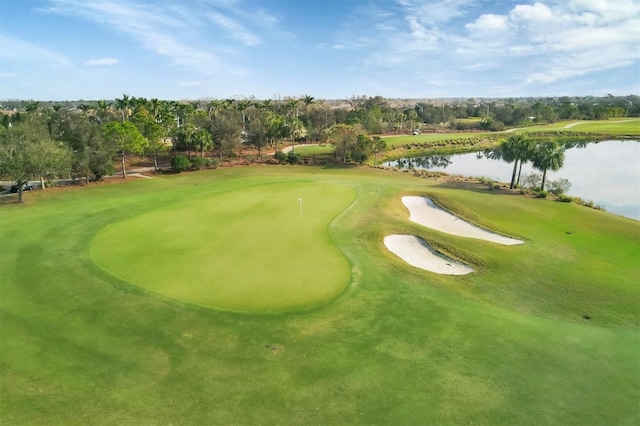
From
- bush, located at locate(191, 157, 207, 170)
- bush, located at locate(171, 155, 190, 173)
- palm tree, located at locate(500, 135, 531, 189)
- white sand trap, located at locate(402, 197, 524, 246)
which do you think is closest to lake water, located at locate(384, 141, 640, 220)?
palm tree, located at locate(500, 135, 531, 189)

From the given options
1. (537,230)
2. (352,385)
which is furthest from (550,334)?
(537,230)

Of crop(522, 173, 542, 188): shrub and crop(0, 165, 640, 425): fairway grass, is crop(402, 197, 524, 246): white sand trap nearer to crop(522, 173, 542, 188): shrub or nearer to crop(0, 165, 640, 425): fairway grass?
crop(0, 165, 640, 425): fairway grass

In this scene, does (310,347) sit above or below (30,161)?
below

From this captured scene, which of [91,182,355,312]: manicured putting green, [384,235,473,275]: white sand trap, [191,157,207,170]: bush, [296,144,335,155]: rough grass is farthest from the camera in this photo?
[296,144,335,155]: rough grass

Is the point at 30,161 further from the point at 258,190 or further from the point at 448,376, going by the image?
the point at 448,376

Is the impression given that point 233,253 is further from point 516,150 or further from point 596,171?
point 596,171

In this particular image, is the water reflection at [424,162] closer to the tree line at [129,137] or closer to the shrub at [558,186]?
the tree line at [129,137]
